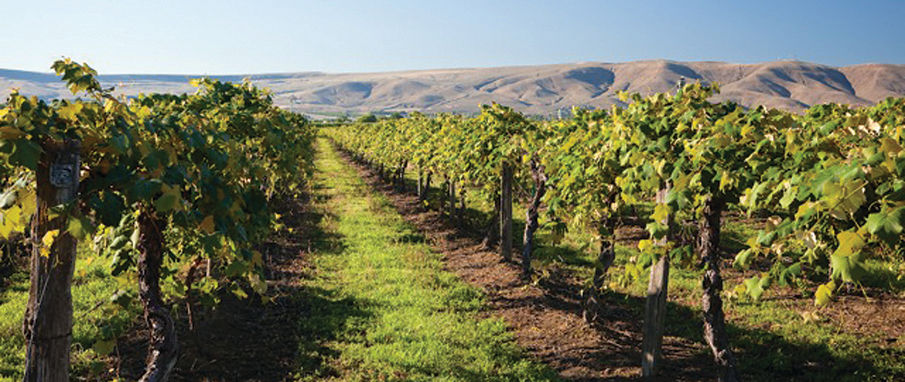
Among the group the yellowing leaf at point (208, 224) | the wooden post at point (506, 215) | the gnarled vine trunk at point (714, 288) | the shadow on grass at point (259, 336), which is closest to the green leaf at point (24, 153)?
the yellowing leaf at point (208, 224)

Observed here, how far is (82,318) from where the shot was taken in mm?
7129

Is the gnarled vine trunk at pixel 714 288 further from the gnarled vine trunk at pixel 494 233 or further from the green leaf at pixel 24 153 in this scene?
the gnarled vine trunk at pixel 494 233

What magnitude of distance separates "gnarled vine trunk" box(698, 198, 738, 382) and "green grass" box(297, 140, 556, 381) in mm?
1900

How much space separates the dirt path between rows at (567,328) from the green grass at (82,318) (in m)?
4.91

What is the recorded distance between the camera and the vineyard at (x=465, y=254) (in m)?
2.82

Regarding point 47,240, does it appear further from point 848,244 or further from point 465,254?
point 465,254

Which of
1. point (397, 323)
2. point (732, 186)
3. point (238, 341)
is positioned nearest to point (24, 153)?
point (732, 186)

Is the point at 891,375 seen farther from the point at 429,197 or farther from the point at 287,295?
the point at 429,197

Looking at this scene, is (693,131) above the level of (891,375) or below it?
above

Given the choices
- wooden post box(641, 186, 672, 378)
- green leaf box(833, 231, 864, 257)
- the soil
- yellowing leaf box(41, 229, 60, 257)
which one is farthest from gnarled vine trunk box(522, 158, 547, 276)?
yellowing leaf box(41, 229, 60, 257)

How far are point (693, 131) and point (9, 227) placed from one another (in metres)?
4.88

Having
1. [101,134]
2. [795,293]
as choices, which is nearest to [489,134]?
[795,293]

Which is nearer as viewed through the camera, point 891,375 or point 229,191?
point 229,191

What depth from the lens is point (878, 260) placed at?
447 inches
